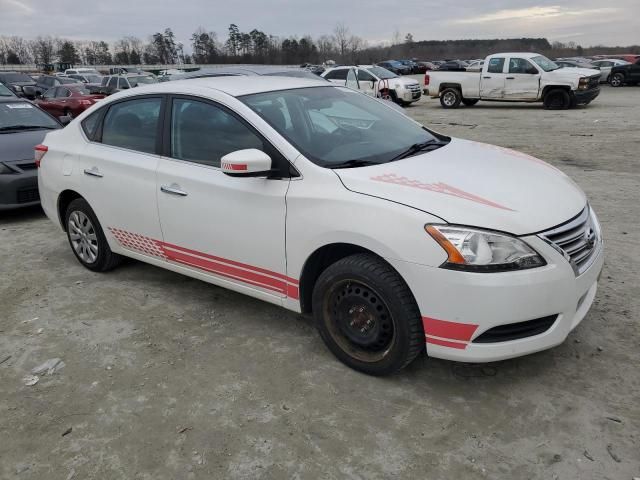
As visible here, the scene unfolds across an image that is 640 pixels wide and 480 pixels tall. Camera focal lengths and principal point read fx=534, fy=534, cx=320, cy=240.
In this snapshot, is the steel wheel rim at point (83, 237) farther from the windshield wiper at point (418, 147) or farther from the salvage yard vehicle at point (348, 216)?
the windshield wiper at point (418, 147)

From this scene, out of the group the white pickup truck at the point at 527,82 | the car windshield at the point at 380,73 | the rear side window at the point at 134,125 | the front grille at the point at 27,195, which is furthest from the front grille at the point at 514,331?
the car windshield at the point at 380,73

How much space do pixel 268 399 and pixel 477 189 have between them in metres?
1.65

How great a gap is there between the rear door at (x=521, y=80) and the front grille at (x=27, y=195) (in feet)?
54.1

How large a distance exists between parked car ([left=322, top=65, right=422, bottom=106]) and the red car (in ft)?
27.3

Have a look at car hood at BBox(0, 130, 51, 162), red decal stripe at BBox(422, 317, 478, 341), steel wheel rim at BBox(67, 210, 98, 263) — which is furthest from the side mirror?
car hood at BBox(0, 130, 51, 162)

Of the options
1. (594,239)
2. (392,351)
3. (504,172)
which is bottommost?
(392,351)

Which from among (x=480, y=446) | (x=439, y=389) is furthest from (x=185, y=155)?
(x=480, y=446)

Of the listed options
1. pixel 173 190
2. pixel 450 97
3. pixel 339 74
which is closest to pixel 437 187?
pixel 173 190

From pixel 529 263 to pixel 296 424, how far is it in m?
1.45

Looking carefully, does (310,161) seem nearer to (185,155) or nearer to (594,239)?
(185,155)

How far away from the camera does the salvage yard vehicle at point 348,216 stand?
8.82 ft

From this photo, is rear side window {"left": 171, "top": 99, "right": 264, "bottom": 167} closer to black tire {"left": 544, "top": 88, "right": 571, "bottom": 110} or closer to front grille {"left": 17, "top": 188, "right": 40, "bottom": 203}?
front grille {"left": 17, "top": 188, "right": 40, "bottom": 203}

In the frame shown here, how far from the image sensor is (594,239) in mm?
3115

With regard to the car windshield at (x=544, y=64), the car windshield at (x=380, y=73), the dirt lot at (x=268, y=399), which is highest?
the car windshield at (x=544, y=64)
